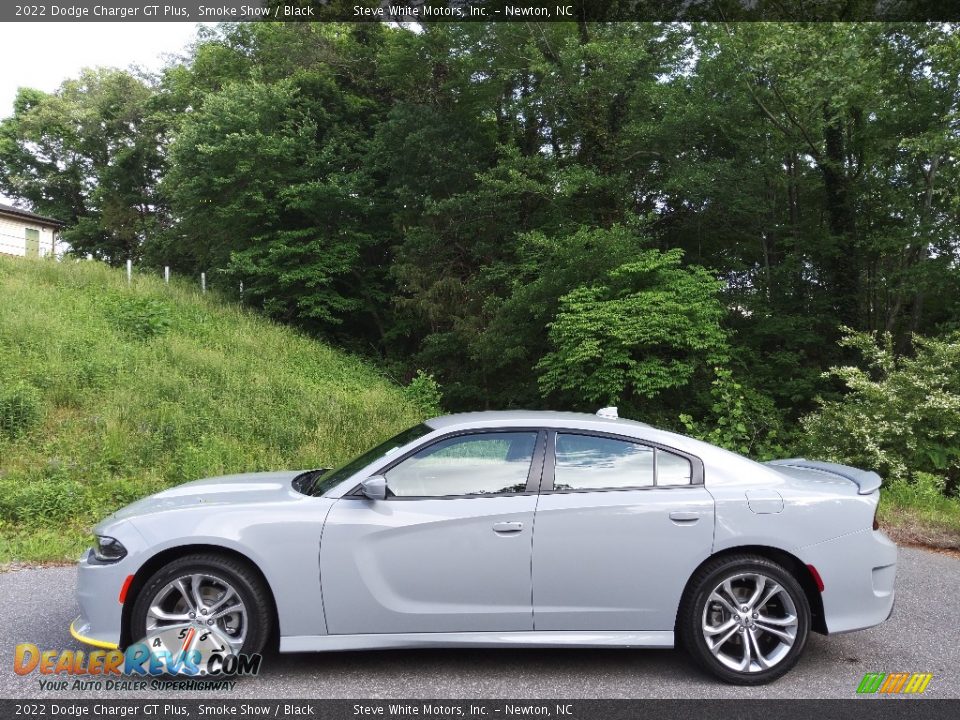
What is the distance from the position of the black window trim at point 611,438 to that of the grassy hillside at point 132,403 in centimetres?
483

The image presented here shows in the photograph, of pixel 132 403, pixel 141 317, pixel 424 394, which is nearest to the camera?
pixel 132 403

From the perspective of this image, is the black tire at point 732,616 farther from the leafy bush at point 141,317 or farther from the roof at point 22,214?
the roof at point 22,214

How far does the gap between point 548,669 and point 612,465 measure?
3.93ft

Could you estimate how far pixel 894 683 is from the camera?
3.83m

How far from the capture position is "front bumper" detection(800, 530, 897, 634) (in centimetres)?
389

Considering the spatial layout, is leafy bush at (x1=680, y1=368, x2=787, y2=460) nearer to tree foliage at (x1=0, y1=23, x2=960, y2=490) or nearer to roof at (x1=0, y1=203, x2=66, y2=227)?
tree foliage at (x1=0, y1=23, x2=960, y2=490)

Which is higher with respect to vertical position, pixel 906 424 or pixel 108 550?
pixel 906 424

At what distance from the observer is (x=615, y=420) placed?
4.43 m

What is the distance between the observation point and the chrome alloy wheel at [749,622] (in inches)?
150

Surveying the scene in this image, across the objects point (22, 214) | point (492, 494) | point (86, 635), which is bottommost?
point (86, 635)

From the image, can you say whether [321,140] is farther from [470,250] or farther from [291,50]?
[470,250]

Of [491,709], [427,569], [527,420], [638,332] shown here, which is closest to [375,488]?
[427,569]

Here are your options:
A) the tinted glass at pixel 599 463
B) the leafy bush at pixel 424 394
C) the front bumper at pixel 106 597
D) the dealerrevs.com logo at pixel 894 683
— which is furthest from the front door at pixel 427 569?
the leafy bush at pixel 424 394

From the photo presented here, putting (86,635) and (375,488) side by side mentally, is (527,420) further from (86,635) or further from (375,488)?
(86,635)
